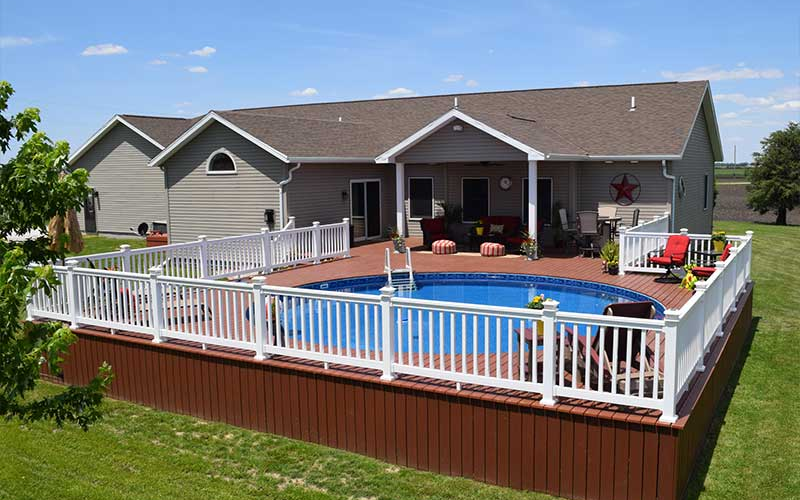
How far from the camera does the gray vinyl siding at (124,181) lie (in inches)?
1093

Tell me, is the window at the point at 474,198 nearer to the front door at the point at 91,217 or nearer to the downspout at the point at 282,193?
the downspout at the point at 282,193

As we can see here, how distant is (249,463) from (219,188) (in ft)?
46.8

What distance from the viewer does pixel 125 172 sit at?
1121 inches

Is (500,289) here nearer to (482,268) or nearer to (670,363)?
(482,268)

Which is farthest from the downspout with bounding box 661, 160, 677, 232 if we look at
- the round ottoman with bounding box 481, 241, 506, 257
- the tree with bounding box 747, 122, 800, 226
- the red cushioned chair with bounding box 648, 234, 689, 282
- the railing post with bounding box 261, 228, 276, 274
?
the tree with bounding box 747, 122, 800, 226

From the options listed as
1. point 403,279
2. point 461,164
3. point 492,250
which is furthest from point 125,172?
point 403,279

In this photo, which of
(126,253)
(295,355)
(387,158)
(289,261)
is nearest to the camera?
(295,355)

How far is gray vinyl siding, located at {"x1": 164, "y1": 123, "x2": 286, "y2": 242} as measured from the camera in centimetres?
1898

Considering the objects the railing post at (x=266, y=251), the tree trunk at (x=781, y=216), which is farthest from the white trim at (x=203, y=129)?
the tree trunk at (x=781, y=216)

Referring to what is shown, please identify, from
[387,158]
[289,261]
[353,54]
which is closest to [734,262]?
[289,261]

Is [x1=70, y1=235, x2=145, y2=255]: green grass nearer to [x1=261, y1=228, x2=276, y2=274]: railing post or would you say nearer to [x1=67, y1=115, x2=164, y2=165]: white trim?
[x1=67, y1=115, x2=164, y2=165]: white trim

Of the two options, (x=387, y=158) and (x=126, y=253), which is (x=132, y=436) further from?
(x=387, y=158)

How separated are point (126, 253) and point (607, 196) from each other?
13.0 meters

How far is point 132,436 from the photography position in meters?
7.62
